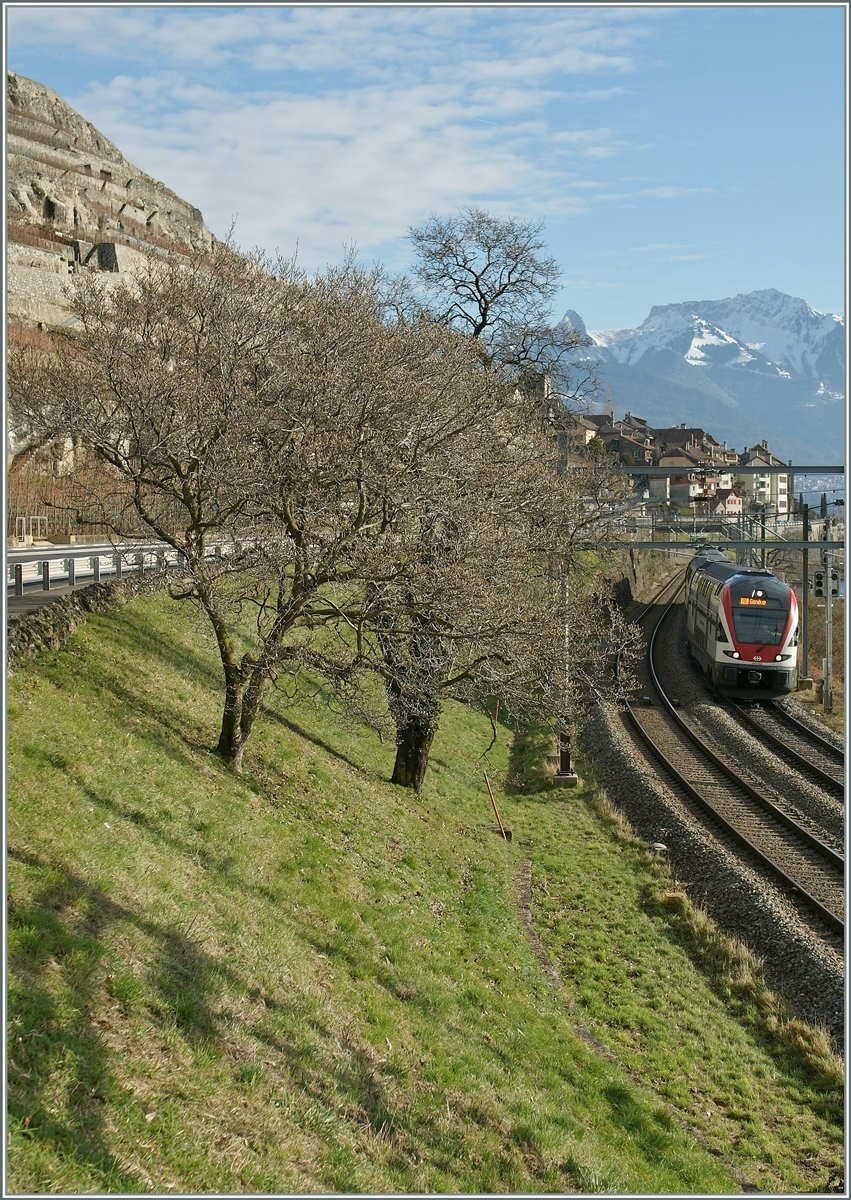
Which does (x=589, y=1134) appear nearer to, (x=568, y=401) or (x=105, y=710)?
(x=105, y=710)

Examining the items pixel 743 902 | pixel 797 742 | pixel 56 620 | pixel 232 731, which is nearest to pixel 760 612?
pixel 797 742

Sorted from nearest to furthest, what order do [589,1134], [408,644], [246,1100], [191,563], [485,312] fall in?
[246,1100], [589,1134], [191,563], [408,644], [485,312]

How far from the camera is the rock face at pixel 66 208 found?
5328cm

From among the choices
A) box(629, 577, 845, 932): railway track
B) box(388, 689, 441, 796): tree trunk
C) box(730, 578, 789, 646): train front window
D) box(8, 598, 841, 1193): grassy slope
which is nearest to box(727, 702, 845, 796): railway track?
box(629, 577, 845, 932): railway track

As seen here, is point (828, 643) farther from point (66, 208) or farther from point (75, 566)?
point (66, 208)

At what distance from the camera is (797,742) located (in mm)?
25953

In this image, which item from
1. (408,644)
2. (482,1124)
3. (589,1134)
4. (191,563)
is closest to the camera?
(482,1124)

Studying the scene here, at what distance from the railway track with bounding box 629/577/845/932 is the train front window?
3473 millimetres

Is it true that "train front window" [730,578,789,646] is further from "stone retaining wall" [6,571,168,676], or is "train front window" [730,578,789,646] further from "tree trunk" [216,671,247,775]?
"stone retaining wall" [6,571,168,676]

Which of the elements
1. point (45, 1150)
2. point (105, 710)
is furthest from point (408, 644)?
point (45, 1150)

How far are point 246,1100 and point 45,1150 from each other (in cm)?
187

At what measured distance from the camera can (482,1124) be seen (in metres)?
7.93

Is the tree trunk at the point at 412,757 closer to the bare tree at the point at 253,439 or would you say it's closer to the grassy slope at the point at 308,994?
the grassy slope at the point at 308,994

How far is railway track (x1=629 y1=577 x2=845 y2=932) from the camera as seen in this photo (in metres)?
15.8
